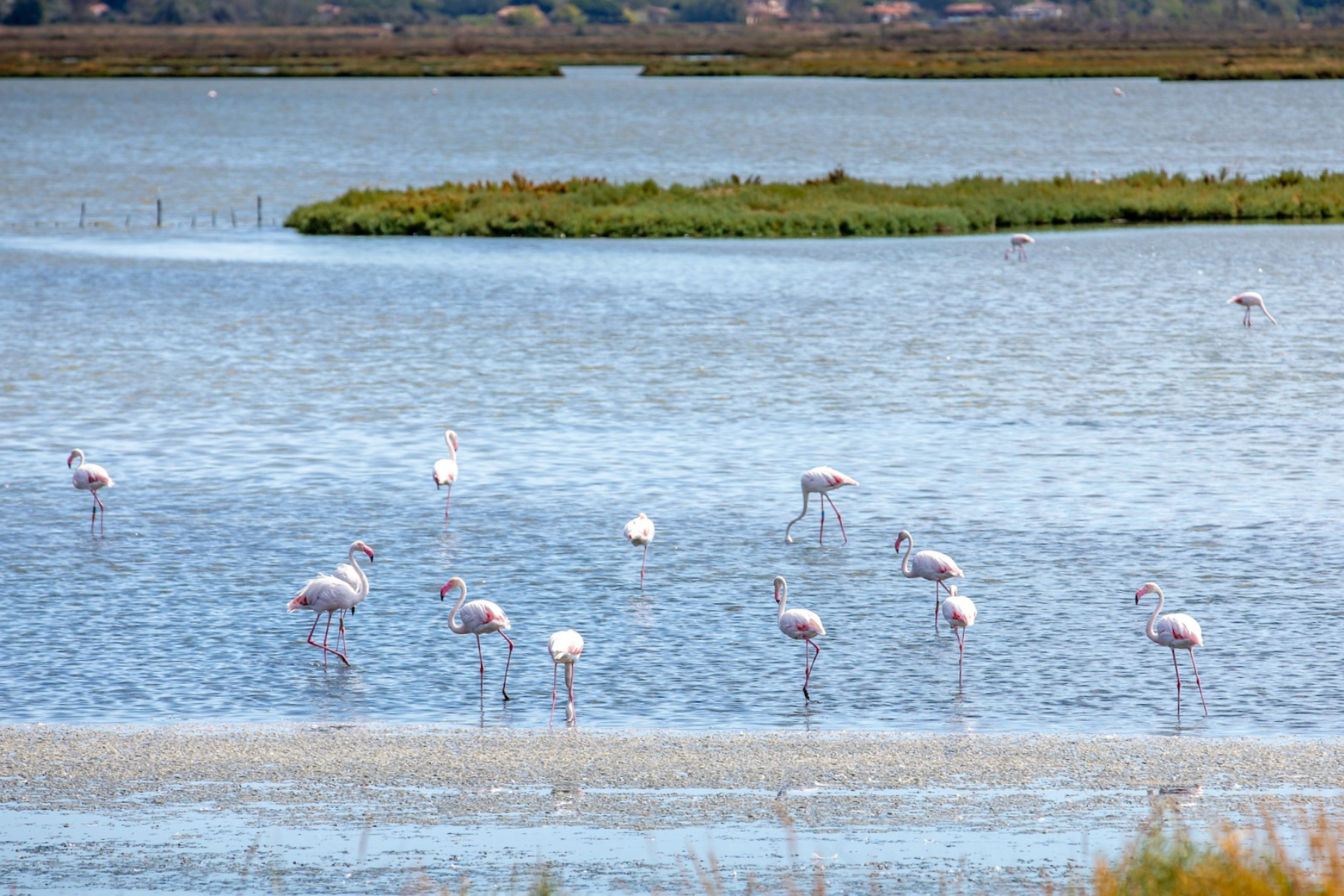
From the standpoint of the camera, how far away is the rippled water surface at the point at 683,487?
1445cm

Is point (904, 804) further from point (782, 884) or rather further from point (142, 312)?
point (142, 312)

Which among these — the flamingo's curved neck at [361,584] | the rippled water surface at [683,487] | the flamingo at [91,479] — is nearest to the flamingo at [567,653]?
the rippled water surface at [683,487]

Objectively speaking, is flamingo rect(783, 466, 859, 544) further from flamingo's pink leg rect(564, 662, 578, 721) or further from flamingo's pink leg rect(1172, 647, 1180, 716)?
flamingo's pink leg rect(564, 662, 578, 721)

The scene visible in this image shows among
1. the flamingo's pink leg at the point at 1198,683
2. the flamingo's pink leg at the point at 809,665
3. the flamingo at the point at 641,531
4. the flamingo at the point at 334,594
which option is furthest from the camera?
the flamingo at the point at 641,531

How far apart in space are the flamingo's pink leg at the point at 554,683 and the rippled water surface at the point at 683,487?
0.21m

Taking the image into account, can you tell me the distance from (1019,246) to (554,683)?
3555cm

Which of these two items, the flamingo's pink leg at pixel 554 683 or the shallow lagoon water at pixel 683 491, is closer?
the flamingo's pink leg at pixel 554 683

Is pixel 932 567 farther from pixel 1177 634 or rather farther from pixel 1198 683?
pixel 1198 683

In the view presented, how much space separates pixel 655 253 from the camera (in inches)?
1925

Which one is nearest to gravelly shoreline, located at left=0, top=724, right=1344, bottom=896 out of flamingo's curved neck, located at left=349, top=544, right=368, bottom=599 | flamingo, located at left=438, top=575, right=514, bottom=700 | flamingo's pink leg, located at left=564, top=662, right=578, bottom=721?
flamingo's pink leg, located at left=564, top=662, right=578, bottom=721

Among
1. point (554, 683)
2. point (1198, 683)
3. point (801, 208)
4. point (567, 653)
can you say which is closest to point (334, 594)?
point (554, 683)

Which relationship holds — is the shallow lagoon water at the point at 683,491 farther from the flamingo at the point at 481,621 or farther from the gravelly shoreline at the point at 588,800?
the gravelly shoreline at the point at 588,800

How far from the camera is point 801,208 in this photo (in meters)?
53.6

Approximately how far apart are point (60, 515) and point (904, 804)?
40.9ft
